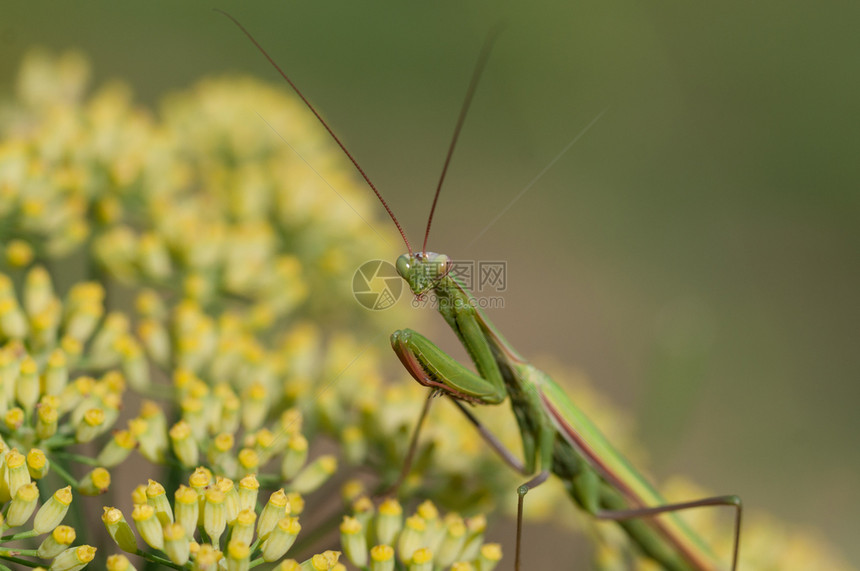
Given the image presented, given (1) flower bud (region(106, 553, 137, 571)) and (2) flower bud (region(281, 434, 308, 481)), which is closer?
(1) flower bud (region(106, 553, 137, 571))

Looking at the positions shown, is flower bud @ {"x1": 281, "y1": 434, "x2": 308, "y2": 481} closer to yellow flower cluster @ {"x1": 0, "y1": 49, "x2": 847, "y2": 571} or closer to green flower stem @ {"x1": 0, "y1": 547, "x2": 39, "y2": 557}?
yellow flower cluster @ {"x1": 0, "y1": 49, "x2": 847, "y2": 571}

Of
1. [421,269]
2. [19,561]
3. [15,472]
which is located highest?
[421,269]

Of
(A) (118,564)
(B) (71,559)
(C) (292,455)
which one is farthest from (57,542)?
(C) (292,455)

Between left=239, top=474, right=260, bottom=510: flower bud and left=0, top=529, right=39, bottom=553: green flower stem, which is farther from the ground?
left=239, top=474, right=260, bottom=510: flower bud

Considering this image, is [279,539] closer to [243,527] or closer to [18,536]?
[243,527]

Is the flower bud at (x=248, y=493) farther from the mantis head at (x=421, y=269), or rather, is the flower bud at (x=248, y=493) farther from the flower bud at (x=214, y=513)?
the mantis head at (x=421, y=269)

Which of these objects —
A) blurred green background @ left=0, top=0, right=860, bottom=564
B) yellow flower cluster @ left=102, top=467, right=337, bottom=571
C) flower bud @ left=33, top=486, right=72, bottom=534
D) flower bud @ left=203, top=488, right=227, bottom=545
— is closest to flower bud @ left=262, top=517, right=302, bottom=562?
yellow flower cluster @ left=102, top=467, right=337, bottom=571

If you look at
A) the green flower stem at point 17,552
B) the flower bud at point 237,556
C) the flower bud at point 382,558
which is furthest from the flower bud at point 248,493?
the green flower stem at point 17,552

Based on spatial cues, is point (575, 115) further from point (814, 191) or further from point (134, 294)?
point (134, 294)
